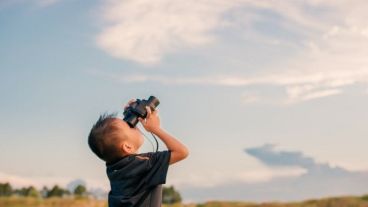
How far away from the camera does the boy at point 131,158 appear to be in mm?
4375

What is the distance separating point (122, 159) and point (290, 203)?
44.8 ft

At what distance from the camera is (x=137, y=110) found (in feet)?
14.8

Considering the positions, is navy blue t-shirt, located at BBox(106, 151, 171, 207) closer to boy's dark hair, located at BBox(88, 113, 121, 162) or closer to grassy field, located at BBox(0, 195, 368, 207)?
boy's dark hair, located at BBox(88, 113, 121, 162)

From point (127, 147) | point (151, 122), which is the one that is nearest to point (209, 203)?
point (151, 122)

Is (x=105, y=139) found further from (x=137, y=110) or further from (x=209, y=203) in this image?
(x=209, y=203)

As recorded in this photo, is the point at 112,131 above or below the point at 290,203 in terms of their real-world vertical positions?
below

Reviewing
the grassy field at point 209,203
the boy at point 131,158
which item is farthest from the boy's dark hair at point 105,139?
the grassy field at point 209,203

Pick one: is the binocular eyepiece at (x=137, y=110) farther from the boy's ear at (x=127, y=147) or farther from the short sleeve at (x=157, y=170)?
the short sleeve at (x=157, y=170)

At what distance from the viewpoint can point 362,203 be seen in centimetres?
1661

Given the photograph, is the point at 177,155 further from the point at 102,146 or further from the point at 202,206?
the point at 202,206

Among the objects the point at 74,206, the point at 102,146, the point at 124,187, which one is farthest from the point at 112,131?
the point at 74,206

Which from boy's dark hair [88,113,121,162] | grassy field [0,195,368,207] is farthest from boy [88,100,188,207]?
grassy field [0,195,368,207]

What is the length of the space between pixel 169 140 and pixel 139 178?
12.7 inches

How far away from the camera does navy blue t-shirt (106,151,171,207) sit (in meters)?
4.43
